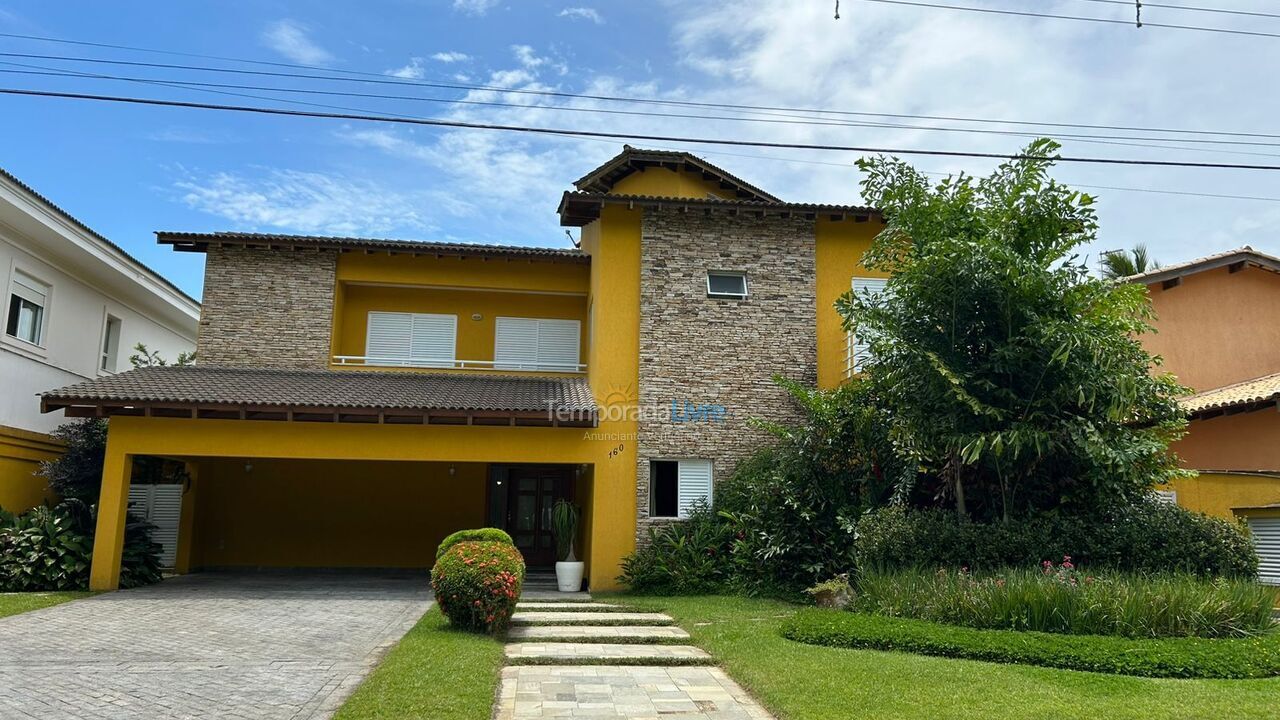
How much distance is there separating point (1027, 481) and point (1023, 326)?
2.33m

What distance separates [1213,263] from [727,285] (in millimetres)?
10727

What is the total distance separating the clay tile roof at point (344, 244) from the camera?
57.1 ft

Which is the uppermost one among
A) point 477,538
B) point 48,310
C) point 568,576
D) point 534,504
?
point 48,310

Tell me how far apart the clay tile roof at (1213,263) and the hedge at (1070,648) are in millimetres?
11002

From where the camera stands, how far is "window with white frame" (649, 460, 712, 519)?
1586 centimetres

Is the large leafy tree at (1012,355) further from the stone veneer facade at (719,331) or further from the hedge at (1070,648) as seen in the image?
the stone veneer facade at (719,331)

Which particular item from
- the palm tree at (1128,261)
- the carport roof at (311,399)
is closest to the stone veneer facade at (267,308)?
the carport roof at (311,399)

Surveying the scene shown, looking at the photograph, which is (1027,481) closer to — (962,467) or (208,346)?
(962,467)

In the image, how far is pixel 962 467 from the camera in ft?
41.0

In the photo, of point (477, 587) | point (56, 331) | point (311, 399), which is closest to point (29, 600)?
point (311, 399)

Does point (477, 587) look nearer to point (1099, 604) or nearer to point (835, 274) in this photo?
point (1099, 604)

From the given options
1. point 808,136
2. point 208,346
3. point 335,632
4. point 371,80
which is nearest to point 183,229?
point 208,346

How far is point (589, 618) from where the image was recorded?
11492 millimetres

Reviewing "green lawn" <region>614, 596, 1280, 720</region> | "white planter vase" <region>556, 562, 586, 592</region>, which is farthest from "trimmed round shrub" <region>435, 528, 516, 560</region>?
"white planter vase" <region>556, 562, 586, 592</region>
